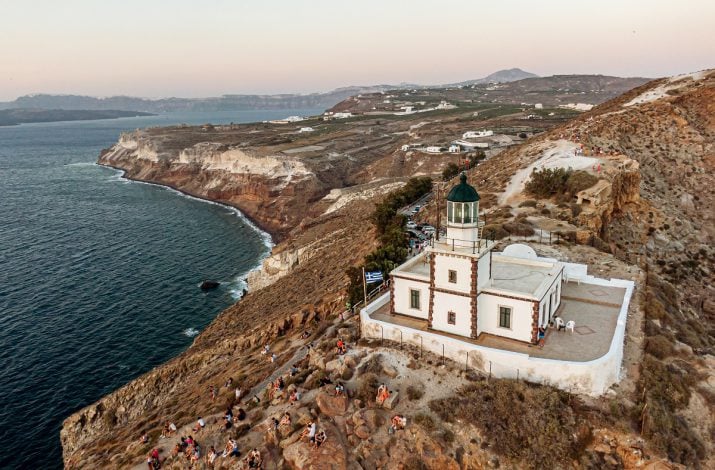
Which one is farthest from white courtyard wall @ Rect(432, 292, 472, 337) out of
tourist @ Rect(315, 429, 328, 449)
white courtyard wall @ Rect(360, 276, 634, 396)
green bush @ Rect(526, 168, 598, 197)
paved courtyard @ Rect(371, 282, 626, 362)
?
green bush @ Rect(526, 168, 598, 197)

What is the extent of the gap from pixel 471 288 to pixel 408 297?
4480mm

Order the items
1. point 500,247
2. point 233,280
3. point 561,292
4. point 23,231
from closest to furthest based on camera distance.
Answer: point 561,292, point 500,247, point 233,280, point 23,231

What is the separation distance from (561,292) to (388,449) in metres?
17.3

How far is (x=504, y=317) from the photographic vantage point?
25.2m

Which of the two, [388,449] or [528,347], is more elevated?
[528,347]

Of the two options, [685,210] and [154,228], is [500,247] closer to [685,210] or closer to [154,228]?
[685,210]

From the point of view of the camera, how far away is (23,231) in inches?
3511

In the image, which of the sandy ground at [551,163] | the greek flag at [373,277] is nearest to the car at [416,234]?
the sandy ground at [551,163]

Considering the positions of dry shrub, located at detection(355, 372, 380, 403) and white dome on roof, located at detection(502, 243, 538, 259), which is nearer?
dry shrub, located at detection(355, 372, 380, 403)

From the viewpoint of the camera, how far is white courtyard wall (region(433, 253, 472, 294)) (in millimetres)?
24570

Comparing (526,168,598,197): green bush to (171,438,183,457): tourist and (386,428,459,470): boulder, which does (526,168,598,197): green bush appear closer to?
(386,428,459,470): boulder

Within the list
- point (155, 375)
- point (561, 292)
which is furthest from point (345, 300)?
point (155, 375)

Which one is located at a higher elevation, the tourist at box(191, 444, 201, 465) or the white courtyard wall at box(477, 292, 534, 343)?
the white courtyard wall at box(477, 292, 534, 343)

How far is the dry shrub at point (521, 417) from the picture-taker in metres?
19.5
